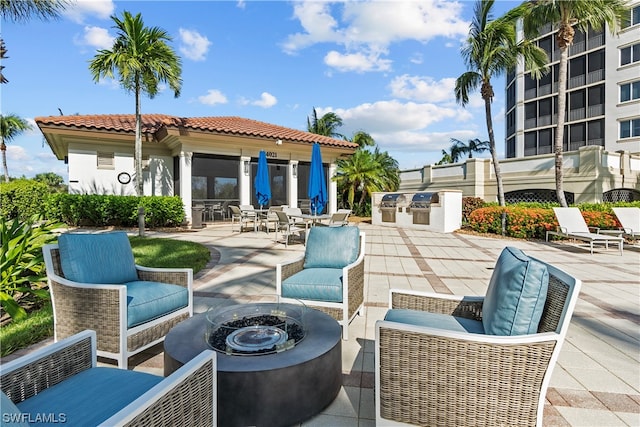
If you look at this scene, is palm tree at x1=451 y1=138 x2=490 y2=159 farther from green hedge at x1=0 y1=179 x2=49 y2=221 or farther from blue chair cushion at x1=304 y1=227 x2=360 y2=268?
blue chair cushion at x1=304 y1=227 x2=360 y2=268

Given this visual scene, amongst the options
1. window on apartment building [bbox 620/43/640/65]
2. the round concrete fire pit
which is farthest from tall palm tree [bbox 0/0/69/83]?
window on apartment building [bbox 620/43/640/65]

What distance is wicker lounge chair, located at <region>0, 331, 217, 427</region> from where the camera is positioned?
1271 millimetres

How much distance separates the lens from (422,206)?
1323cm

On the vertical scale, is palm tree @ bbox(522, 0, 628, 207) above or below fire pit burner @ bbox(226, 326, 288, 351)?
above

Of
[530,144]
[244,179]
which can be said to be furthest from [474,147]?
[244,179]

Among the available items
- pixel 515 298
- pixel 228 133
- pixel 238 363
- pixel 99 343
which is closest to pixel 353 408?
pixel 238 363

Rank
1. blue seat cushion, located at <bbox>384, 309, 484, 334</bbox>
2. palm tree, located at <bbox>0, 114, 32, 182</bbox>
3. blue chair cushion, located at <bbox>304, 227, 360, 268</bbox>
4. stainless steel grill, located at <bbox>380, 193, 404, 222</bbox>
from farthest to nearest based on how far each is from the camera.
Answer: palm tree, located at <bbox>0, 114, 32, 182</bbox>, stainless steel grill, located at <bbox>380, 193, 404, 222</bbox>, blue chair cushion, located at <bbox>304, 227, 360, 268</bbox>, blue seat cushion, located at <bbox>384, 309, 484, 334</bbox>

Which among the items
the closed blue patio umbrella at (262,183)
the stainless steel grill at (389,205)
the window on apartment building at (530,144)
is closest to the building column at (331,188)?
the stainless steel grill at (389,205)

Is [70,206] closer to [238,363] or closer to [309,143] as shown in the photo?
[309,143]

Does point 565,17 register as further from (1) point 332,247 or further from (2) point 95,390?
(2) point 95,390

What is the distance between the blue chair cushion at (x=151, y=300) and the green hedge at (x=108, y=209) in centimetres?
931

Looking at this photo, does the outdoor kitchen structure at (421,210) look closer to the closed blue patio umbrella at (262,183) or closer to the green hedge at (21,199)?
the closed blue patio umbrella at (262,183)

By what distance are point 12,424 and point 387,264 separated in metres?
6.30

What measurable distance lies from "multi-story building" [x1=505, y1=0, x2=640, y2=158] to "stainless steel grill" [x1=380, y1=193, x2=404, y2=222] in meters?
16.0
